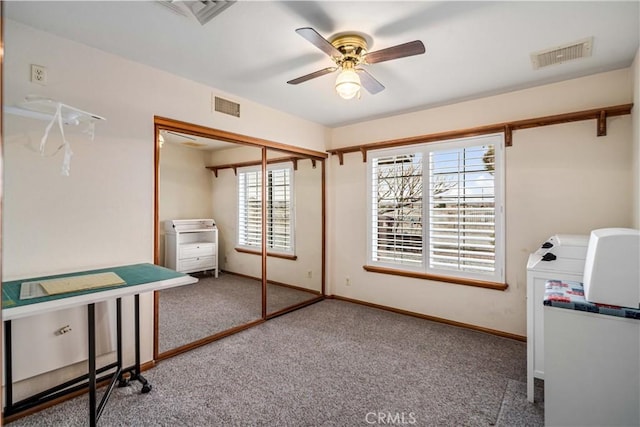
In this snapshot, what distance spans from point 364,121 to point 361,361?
117 inches

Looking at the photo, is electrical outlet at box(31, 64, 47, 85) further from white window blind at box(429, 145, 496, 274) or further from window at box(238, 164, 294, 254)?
white window blind at box(429, 145, 496, 274)

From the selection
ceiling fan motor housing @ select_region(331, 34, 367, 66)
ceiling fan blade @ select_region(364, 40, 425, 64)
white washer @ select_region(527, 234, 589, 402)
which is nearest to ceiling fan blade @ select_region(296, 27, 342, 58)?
ceiling fan motor housing @ select_region(331, 34, 367, 66)

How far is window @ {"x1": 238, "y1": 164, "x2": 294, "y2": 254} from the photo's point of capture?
3836 mm

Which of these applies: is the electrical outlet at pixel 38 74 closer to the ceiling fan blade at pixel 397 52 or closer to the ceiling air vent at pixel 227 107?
the ceiling air vent at pixel 227 107

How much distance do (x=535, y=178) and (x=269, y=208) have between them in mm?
2848

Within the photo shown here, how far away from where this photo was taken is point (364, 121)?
436cm

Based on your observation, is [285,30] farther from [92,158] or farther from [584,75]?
[584,75]

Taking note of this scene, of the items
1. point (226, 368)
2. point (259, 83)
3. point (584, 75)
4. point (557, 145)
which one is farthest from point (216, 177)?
point (584, 75)

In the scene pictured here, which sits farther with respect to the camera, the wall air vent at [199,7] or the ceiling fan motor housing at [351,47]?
the ceiling fan motor housing at [351,47]

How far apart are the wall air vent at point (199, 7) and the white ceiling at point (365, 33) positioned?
7 cm

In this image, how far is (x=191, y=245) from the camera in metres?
3.42

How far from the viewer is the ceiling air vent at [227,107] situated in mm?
3260

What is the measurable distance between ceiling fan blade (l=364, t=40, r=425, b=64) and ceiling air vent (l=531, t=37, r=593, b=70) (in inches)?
47.5

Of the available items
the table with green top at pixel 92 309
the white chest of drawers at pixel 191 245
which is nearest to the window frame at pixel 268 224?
the white chest of drawers at pixel 191 245
